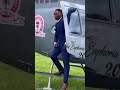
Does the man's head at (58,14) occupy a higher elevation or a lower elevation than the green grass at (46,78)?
higher

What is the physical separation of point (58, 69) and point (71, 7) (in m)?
1.18

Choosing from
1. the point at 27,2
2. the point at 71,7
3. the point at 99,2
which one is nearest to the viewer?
the point at 99,2

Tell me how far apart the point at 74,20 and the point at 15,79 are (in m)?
1.96

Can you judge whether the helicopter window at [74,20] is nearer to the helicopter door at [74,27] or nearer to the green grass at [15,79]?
the helicopter door at [74,27]

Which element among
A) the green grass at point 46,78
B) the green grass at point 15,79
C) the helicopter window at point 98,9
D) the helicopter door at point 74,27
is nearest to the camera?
the helicopter window at point 98,9

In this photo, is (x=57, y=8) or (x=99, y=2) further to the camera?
(x=57, y=8)

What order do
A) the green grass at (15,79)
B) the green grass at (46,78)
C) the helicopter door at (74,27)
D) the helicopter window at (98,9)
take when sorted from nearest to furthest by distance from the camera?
the helicopter window at (98,9) < the green grass at (15,79) < the helicopter door at (74,27) < the green grass at (46,78)

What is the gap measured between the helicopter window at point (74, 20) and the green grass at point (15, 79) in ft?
5.73

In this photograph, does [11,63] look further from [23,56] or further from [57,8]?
[57,8]

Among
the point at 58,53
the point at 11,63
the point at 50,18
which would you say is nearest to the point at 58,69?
the point at 58,53

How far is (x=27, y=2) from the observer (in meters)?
4.62

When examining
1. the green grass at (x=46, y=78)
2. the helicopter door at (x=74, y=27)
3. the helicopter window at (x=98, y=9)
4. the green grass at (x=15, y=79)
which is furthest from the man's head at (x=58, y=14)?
the helicopter window at (x=98, y=9)

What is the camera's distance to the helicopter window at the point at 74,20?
6250 mm

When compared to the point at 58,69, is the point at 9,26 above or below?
above
